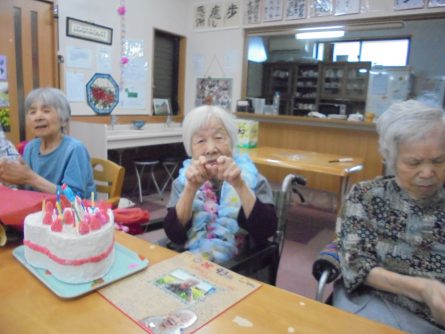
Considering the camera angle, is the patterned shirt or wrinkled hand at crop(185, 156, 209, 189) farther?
wrinkled hand at crop(185, 156, 209, 189)

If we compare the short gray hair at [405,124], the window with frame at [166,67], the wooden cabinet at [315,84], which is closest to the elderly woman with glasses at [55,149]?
the short gray hair at [405,124]

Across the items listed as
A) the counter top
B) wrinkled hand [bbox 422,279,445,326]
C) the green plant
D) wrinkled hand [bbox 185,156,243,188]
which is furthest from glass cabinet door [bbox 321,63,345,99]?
wrinkled hand [bbox 422,279,445,326]

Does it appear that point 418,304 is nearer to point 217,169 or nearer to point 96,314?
point 217,169

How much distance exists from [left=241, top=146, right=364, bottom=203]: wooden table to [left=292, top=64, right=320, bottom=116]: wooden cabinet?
376cm

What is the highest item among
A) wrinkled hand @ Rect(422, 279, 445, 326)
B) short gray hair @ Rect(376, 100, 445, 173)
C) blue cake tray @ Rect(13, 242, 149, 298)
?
short gray hair @ Rect(376, 100, 445, 173)

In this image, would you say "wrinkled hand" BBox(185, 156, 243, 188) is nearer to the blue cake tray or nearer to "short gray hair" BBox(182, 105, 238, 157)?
"short gray hair" BBox(182, 105, 238, 157)

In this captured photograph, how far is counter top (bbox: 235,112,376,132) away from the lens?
3.94 m

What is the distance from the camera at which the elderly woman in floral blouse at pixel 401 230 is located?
1.05 meters

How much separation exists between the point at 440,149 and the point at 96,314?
106 centimetres

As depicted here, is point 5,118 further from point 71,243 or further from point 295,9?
point 295,9

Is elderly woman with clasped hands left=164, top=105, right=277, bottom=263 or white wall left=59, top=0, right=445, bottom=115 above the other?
white wall left=59, top=0, right=445, bottom=115

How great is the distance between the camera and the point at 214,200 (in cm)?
145

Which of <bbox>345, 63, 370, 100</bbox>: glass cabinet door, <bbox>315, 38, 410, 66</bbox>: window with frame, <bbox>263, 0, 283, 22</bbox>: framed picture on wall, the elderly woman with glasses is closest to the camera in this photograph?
the elderly woman with glasses

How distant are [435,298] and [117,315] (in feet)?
2.72
